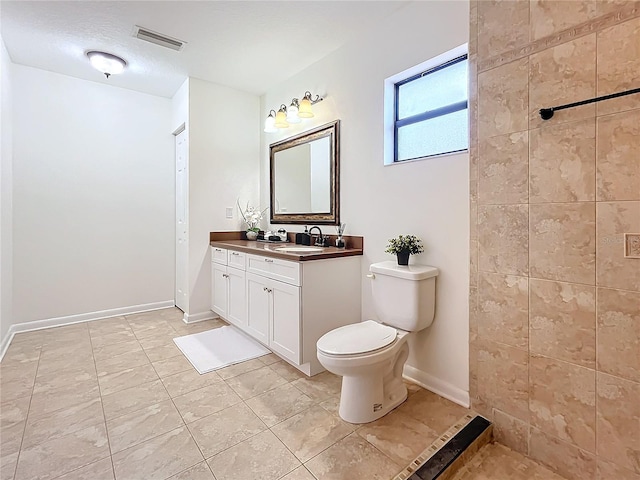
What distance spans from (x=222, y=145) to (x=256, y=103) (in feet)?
2.27

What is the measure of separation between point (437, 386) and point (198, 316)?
2.47 meters

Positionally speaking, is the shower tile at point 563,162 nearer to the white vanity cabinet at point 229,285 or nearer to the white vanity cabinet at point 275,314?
the white vanity cabinet at point 275,314

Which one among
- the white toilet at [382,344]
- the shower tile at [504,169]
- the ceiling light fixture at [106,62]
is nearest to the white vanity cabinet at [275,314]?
the white toilet at [382,344]

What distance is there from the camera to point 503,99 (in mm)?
1572

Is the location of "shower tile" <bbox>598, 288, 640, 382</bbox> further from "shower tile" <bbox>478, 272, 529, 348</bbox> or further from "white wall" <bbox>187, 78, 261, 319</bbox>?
"white wall" <bbox>187, 78, 261, 319</bbox>

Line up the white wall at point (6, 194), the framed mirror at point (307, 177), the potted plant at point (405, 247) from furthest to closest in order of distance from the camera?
the framed mirror at point (307, 177), the white wall at point (6, 194), the potted plant at point (405, 247)

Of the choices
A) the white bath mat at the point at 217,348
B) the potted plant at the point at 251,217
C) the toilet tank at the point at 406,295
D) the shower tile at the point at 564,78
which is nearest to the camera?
the shower tile at the point at 564,78

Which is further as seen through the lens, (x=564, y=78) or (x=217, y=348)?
(x=217, y=348)

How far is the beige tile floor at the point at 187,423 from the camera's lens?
140cm

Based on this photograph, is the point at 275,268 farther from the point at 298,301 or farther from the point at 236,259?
the point at 236,259

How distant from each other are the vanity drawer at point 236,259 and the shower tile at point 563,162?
2127 millimetres

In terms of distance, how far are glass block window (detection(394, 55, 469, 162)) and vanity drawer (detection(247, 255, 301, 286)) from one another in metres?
1.09

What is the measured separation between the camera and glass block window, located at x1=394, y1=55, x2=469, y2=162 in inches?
76.9

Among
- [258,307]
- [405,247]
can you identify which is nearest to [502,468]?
[405,247]
